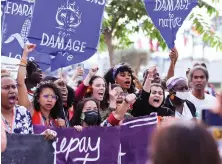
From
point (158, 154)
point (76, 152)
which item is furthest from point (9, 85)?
point (158, 154)

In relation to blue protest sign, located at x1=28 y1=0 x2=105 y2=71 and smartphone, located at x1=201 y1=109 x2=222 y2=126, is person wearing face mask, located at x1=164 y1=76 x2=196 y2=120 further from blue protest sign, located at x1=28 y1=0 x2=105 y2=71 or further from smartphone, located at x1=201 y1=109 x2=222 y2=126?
smartphone, located at x1=201 y1=109 x2=222 y2=126

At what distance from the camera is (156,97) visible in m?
6.57

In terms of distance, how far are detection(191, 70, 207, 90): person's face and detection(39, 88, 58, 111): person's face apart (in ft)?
6.57

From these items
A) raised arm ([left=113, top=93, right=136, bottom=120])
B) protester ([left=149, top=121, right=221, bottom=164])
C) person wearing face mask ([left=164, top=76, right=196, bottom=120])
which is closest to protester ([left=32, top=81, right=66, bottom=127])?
raised arm ([left=113, top=93, right=136, bottom=120])

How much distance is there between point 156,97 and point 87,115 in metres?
0.93

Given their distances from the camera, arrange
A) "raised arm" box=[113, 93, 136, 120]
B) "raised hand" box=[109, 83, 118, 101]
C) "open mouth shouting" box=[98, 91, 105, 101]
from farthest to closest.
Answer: "open mouth shouting" box=[98, 91, 105, 101]
"raised hand" box=[109, 83, 118, 101]
"raised arm" box=[113, 93, 136, 120]

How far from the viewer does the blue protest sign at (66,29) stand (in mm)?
6793

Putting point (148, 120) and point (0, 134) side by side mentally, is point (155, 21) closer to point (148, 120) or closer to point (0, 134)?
point (148, 120)

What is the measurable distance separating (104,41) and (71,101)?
691 centimetres

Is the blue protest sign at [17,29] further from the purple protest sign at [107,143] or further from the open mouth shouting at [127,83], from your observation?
the purple protest sign at [107,143]

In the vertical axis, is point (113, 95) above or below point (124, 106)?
above

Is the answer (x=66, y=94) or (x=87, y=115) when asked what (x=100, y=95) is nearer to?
(x=66, y=94)

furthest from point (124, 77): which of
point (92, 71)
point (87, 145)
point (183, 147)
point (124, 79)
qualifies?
point (183, 147)

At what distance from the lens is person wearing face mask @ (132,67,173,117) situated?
657cm
